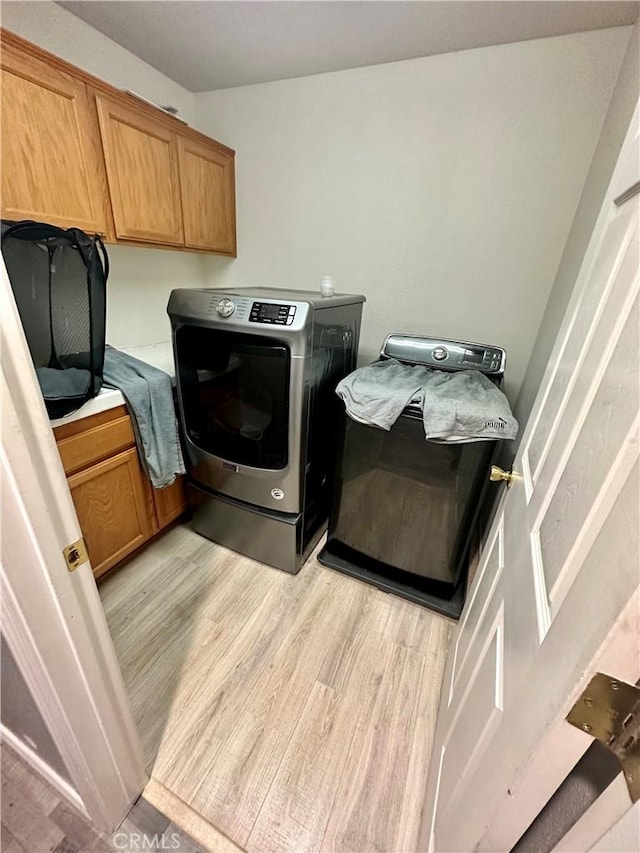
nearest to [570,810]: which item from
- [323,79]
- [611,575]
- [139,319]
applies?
[611,575]

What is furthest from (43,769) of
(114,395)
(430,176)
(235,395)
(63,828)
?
(430,176)

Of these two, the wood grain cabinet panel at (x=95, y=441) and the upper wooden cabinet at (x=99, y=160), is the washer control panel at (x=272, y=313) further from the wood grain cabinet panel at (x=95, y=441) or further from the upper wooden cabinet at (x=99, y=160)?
the upper wooden cabinet at (x=99, y=160)

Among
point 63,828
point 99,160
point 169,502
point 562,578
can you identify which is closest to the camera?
point 562,578

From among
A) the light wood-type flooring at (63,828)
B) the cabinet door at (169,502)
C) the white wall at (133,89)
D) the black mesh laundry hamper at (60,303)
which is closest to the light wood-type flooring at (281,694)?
the light wood-type flooring at (63,828)

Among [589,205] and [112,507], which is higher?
[589,205]

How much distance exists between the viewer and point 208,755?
110cm

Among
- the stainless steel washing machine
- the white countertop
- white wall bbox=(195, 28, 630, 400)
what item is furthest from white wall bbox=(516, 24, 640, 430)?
the white countertop

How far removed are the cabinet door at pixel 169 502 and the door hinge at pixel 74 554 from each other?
1135 millimetres

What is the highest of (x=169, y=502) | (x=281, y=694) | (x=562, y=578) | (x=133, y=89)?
(x=133, y=89)

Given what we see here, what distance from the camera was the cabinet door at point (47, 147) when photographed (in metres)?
1.19

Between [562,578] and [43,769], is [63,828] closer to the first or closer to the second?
[43,769]

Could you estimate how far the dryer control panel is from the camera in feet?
5.15

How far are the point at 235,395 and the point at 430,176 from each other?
1.38 metres

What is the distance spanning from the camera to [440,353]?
64.5 inches
